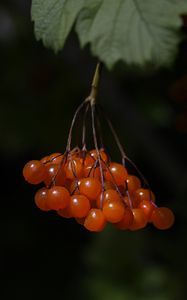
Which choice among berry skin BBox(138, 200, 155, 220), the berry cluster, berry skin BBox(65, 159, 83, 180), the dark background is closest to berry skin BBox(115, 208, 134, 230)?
the berry cluster

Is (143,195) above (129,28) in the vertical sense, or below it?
below

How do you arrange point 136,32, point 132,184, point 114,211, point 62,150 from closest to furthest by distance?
point 136,32 → point 114,211 → point 132,184 → point 62,150

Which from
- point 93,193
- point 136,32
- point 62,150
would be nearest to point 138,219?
point 93,193

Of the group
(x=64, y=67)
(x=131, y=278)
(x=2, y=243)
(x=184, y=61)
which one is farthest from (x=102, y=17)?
(x=2, y=243)

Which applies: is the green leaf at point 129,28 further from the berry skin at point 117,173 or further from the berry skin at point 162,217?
the berry skin at point 162,217

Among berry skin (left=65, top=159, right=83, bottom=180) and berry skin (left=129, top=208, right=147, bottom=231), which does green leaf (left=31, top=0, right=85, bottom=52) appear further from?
berry skin (left=129, top=208, right=147, bottom=231)

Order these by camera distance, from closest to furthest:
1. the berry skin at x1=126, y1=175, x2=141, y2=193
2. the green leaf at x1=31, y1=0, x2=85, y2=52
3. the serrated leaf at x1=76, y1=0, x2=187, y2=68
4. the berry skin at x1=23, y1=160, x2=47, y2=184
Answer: the serrated leaf at x1=76, y1=0, x2=187, y2=68 < the green leaf at x1=31, y1=0, x2=85, y2=52 < the berry skin at x1=23, y1=160, x2=47, y2=184 < the berry skin at x1=126, y1=175, x2=141, y2=193

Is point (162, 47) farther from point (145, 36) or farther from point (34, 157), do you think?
point (34, 157)

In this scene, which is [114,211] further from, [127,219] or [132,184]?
[132,184]

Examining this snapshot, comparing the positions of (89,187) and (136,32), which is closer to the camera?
(136,32)

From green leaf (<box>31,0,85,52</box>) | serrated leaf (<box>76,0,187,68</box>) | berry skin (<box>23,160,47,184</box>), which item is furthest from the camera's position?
berry skin (<box>23,160,47,184</box>)
